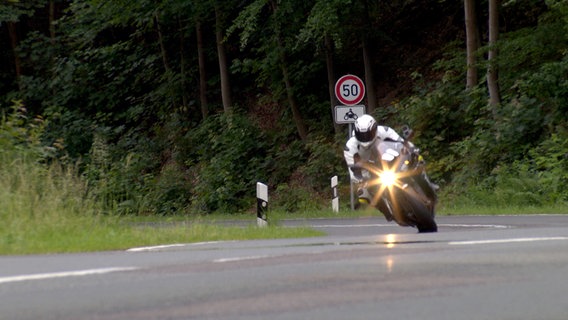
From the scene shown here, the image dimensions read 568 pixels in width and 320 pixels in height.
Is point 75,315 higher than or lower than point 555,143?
lower

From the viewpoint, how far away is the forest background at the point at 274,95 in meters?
26.5

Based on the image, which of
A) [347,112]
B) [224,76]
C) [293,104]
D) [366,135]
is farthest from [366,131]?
[224,76]

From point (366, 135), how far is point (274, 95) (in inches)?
925

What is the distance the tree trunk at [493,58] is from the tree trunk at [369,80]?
5196 millimetres

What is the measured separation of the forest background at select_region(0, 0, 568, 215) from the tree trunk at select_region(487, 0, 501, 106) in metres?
0.04

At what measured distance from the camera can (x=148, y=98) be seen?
48.0 metres

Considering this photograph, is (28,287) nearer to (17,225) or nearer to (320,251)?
(320,251)

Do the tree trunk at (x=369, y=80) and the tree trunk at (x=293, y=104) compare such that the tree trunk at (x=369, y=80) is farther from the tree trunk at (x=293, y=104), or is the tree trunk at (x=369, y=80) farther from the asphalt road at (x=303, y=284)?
the asphalt road at (x=303, y=284)

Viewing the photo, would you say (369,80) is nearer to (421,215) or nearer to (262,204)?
(262,204)

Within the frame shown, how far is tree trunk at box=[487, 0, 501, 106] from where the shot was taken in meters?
27.7

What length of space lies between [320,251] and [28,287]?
3054 millimetres

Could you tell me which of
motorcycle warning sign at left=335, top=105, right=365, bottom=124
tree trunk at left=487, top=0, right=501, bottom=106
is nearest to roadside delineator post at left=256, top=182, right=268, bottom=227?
motorcycle warning sign at left=335, top=105, right=365, bottom=124

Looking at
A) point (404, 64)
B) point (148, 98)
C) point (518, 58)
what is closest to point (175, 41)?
point (148, 98)

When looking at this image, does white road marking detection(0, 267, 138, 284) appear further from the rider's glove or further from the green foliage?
the green foliage
